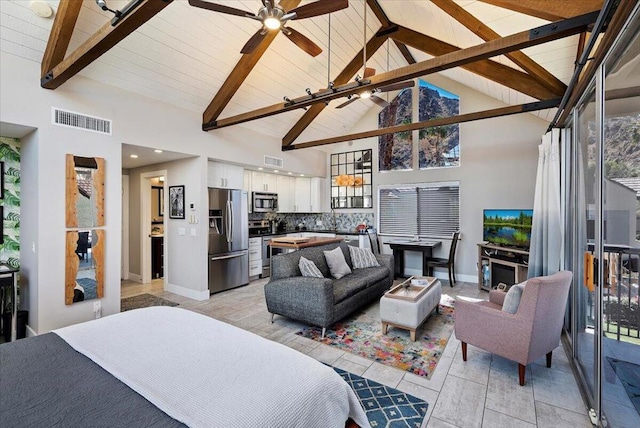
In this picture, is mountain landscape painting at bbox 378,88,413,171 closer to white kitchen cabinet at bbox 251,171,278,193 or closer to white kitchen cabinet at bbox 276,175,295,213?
white kitchen cabinet at bbox 276,175,295,213

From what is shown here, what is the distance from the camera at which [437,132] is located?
625 centimetres

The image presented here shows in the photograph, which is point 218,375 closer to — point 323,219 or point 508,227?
point 508,227

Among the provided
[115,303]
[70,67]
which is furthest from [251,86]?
[115,303]

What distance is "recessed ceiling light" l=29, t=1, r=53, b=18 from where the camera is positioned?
275cm

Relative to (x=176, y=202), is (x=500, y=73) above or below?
above

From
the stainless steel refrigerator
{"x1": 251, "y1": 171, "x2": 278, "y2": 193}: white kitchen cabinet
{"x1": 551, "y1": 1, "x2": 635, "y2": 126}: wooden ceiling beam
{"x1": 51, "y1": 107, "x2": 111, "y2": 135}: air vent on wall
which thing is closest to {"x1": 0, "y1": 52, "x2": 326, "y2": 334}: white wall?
{"x1": 51, "y1": 107, "x2": 111, "y2": 135}: air vent on wall

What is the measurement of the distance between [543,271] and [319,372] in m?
3.43

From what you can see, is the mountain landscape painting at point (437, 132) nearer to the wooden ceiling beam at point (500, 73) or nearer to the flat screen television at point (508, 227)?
the flat screen television at point (508, 227)

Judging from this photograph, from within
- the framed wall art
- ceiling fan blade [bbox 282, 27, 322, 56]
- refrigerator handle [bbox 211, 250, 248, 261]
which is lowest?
refrigerator handle [bbox 211, 250, 248, 261]

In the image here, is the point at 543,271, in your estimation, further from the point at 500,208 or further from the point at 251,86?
the point at 251,86

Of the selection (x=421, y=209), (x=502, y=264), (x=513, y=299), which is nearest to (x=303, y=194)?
(x=421, y=209)

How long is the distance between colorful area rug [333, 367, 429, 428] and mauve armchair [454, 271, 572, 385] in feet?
2.85

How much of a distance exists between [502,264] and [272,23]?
4.78 metres

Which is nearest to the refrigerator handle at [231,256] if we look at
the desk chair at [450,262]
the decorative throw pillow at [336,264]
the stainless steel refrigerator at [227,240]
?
the stainless steel refrigerator at [227,240]
